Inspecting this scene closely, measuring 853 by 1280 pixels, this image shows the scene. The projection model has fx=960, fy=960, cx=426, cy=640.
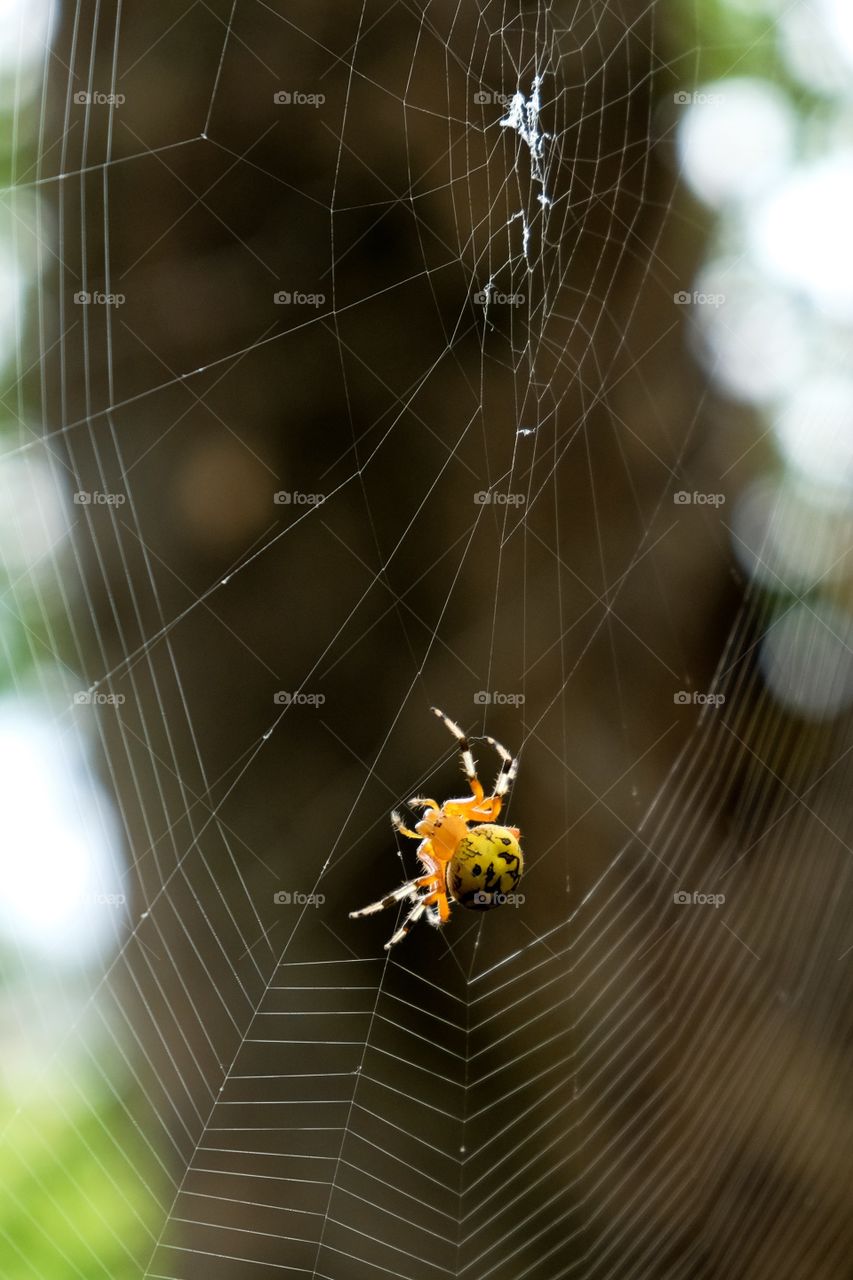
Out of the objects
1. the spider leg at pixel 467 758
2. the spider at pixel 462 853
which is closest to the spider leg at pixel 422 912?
the spider at pixel 462 853

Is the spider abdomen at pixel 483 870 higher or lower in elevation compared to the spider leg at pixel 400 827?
lower

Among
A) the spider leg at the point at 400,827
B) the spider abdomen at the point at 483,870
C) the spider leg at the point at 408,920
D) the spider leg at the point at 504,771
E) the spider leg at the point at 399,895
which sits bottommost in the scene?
the spider leg at the point at 408,920

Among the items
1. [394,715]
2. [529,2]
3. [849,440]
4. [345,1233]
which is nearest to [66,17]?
[529,2]

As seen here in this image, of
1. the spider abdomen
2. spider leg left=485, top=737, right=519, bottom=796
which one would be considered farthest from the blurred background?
the spider abdomen

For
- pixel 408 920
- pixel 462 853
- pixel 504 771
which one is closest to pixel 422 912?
pixel 408 920

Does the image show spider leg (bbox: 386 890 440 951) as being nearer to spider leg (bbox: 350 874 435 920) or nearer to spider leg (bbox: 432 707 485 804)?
spider leg (bbox: 350 874 435 920)

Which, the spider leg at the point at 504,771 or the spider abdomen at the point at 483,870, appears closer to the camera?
the spider abdomen at the point at 483,870

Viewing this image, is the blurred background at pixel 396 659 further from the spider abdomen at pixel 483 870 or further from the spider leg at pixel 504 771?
the spider abdomen at pixel 483 870
